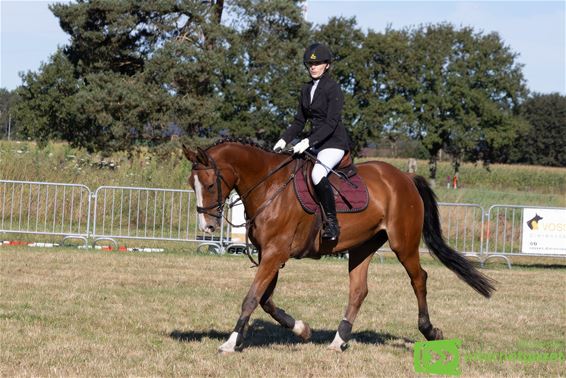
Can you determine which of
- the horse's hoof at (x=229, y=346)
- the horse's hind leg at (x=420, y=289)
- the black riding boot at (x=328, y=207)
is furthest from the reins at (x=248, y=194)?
the horse's hind leg at (x=420, y=289)

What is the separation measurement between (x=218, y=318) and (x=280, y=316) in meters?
1.83

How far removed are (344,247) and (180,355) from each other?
216cm

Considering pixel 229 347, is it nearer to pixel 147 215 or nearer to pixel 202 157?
pixel 202 157

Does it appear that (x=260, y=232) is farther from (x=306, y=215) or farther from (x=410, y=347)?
(x=410, y=347)

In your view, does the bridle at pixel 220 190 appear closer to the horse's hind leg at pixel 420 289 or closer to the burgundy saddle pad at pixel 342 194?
the burgundy saddle pad at pixel 342 194

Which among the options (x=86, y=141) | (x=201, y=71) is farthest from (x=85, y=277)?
(x=86, y=141)

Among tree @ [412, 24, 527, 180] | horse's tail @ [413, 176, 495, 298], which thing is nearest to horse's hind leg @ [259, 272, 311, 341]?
horse's tail @ [413, 176, 495, 298]

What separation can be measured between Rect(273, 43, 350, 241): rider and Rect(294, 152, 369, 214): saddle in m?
0.10

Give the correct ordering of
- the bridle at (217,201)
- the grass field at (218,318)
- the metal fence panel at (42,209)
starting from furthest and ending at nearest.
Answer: the metal fence panel at (42,209), the bridle at (217,201), the grass field at (218,318)

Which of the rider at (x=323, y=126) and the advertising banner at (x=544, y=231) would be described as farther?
the advertising banner at (x=544, y=231)

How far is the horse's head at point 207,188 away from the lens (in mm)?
7844

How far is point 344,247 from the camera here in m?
9.02

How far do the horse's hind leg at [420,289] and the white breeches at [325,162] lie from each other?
1.39m

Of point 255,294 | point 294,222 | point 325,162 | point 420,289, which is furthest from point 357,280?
point 255,294
